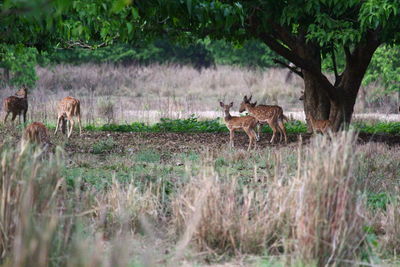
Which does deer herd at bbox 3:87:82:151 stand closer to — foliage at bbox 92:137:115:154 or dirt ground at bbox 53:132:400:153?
dirt ground at bbox 53:132:400:153

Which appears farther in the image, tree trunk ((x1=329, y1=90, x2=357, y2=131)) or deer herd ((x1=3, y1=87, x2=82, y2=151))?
tree trunk ((x1=329, y1=90, x2=357, y2=131))

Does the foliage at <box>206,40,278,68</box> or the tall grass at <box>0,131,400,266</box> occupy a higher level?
the foliage at <box>206,40,278,68</box>

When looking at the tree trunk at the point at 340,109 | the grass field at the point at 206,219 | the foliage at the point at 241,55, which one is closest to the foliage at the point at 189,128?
the tree trunk at the point at 340,109

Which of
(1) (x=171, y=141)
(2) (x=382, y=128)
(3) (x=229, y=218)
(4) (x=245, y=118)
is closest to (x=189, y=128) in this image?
(1) (x=171, y=141)

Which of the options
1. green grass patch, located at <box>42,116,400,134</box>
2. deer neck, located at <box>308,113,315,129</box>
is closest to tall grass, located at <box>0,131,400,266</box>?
deer neck, located at <box>308,113,315,129</box>

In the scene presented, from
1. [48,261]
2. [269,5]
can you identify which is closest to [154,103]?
[269,5]

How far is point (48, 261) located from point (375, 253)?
258 centimetres

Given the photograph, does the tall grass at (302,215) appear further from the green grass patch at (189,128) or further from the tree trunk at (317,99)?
the green grass patch at (189,128)

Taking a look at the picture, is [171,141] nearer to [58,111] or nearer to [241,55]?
→ [58,111]

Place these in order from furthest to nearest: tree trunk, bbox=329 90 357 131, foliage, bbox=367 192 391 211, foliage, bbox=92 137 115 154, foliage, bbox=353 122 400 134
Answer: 1. foliage, bbox=353 122 400 134
2. tree trunk, bbox=329 90 357 131
3. foliage, bbox=92 137 115 154
4. foliage, bbox=367 192 391 211

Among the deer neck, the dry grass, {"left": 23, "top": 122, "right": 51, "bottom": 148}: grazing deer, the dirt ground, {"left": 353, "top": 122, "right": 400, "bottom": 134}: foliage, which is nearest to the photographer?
{"left": 23, "top": 122, "right": 51, "bottom": 148}: grazing deer

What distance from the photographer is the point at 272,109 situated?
1620 centimetres

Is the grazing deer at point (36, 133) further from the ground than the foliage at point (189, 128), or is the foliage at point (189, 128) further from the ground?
the grazing deer at point (36, 133)

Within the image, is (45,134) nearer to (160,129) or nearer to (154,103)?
(160,129)
